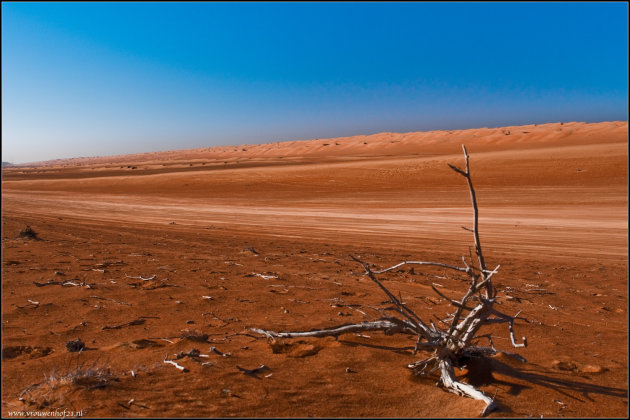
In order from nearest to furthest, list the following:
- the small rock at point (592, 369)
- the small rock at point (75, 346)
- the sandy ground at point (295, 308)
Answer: the sandy ground at point (295, 308) → the small rock at point (592, 369) → the small rock at point (75, 346)

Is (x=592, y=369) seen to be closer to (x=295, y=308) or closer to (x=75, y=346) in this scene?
(x=295, y=308)

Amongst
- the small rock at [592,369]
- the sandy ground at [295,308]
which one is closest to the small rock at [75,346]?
the sandy ground at [295,308]

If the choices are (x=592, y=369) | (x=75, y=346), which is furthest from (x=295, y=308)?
(x=592, y=369)

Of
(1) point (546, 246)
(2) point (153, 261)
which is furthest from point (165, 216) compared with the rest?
(1) point (546, 246)

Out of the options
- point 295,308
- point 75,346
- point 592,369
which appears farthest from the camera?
point 295,308

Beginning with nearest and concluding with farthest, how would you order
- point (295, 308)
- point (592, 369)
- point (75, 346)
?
point (592, 369)
point (75, 346)
point (295, 308)

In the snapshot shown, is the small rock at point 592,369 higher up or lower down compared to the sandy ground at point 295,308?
lower down

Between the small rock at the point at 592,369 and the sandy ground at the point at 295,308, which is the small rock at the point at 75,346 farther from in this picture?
the small rock at the point at 592,369

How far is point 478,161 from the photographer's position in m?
27.3

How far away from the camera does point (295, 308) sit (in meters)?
5.21

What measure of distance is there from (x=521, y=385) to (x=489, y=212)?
12982 mm

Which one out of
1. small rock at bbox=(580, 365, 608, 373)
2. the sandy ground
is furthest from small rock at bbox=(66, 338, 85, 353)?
small rock at bbox=(580, 365, 608, 373)

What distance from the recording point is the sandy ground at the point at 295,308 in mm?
2846

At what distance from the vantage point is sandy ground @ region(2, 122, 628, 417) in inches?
112
